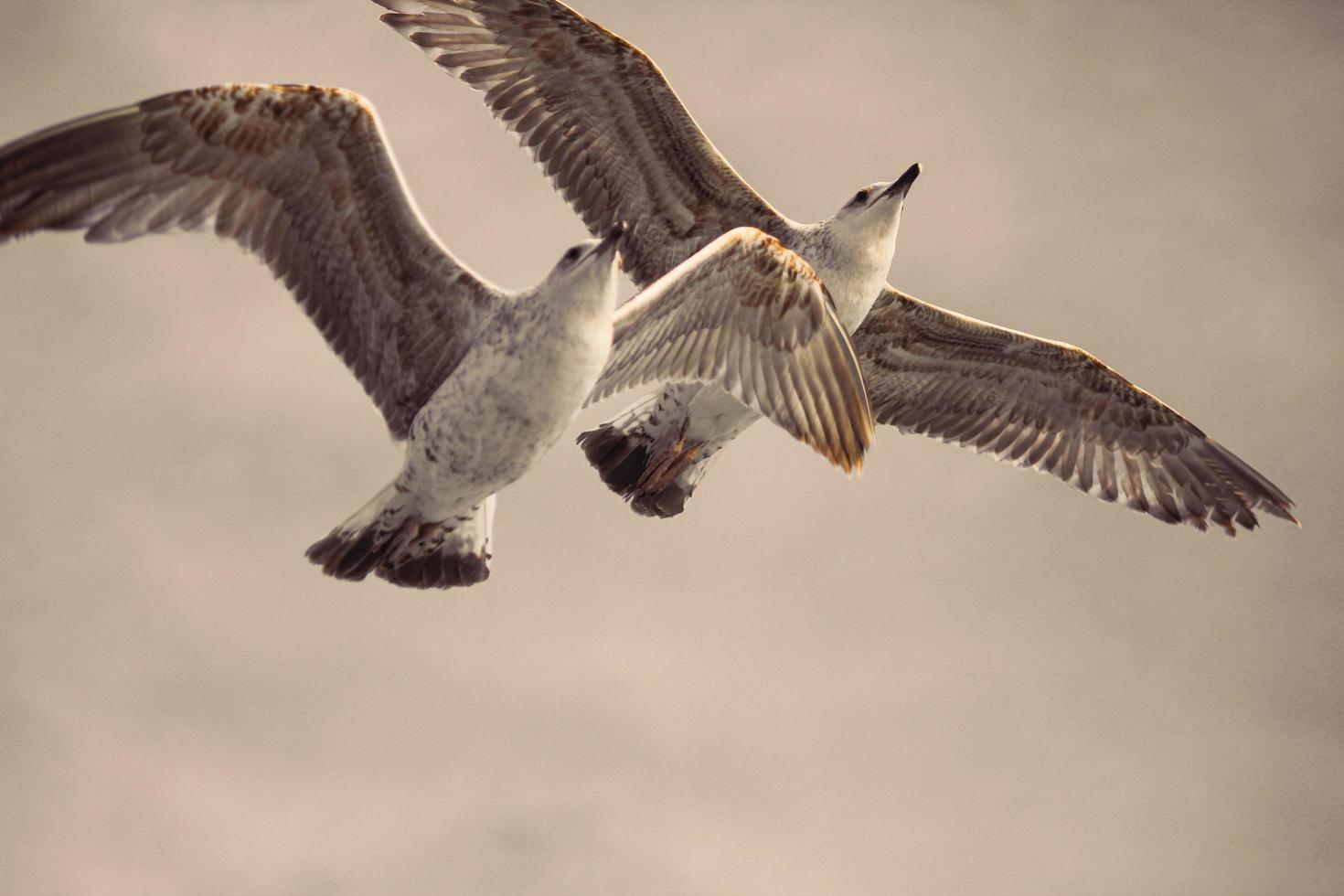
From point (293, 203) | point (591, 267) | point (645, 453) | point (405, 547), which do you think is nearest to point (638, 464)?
point (645, 453)

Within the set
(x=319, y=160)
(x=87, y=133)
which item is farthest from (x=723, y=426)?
(x=87, y=133)

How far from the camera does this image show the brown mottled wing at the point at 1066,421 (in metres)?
10.5

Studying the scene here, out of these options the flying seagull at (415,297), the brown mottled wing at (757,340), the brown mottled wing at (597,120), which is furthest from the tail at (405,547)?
the brown mottled wing at (597,120)

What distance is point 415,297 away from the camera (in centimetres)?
798

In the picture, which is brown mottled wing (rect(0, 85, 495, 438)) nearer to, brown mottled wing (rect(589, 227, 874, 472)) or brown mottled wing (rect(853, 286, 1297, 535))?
brown mottled wing (rect(589, 227, 874, 472))

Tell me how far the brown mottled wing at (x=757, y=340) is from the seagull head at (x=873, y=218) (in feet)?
4.63

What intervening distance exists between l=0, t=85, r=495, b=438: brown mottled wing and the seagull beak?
2410 millimetres

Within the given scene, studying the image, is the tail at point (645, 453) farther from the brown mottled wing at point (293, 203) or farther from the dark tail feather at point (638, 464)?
the brown mottled wing at point (293, 203)

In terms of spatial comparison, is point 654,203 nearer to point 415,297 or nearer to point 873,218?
point 873,218

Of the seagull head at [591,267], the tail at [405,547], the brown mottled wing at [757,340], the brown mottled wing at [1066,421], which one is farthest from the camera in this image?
the brown mottled wing at [1066,421]

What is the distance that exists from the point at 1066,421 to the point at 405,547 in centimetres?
440

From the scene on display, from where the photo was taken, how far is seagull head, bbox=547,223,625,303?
24.1 feet

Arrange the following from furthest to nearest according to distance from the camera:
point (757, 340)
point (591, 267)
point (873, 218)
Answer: point (873, 218), point (757, 340), point (591, 267)

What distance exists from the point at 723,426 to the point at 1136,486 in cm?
284
